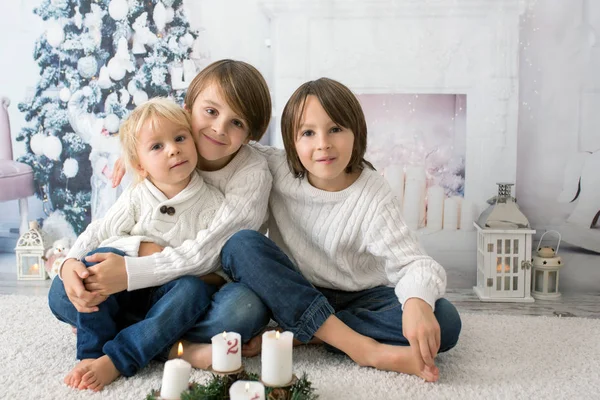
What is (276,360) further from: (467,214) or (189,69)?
(189,69)

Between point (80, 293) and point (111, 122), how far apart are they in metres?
1.36

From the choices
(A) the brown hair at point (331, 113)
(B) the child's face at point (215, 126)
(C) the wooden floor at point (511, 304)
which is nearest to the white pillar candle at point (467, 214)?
(C) the wooden floor at point (511, 304)

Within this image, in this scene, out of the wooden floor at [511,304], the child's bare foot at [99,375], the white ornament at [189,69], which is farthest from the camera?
the white ornament at [189,69]

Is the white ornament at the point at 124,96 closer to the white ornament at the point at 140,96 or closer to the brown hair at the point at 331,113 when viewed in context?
the white ornament at the point at 140,96

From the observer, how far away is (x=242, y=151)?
63.8 inches

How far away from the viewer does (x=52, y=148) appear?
2553 millimetres

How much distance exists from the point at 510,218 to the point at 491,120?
40 centimetres

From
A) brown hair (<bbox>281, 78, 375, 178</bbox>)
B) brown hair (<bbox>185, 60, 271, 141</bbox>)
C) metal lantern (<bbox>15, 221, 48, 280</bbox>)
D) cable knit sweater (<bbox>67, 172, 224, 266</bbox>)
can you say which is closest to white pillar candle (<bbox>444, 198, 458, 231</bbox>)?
brown hair (<bbox>281, 78, 375, 178</bbox>)

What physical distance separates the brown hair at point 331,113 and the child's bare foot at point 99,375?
25.2 inches

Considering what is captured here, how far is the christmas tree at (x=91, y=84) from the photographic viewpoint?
246 cm

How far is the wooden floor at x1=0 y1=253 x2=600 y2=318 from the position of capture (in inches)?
79.0

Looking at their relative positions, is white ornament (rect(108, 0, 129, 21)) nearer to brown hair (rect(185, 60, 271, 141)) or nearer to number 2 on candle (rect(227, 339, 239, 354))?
brown hair (rect(185, 60, 271, 141))

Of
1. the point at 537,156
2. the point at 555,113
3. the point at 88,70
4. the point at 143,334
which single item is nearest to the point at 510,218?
the point at 537,156

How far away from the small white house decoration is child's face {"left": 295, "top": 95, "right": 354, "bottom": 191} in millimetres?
878
